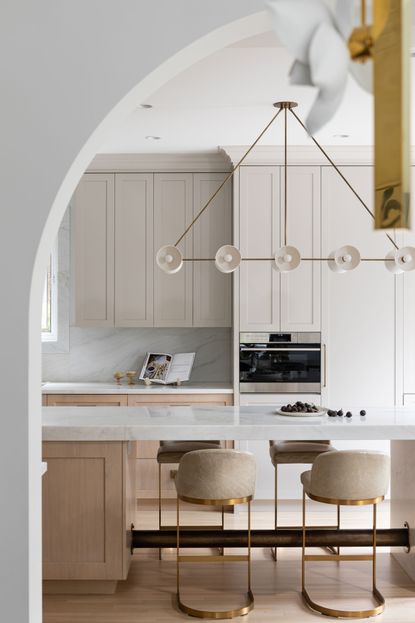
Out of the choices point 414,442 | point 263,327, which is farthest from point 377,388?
point 414,442

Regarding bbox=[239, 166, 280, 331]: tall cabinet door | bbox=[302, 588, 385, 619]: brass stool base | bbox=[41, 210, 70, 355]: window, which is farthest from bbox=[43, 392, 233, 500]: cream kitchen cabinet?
bbox=[302, 588, 385, 619]: brass stool base

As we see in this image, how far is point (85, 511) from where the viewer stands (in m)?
3.63

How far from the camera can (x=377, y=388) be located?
5293 millimetres

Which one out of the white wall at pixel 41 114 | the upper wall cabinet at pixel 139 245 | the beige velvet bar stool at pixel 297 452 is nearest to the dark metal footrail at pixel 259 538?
the beige velvet bar stool at pixel 297 452

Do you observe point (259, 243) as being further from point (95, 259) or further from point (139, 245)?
point (95, 259)

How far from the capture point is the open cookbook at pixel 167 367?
5.57 m

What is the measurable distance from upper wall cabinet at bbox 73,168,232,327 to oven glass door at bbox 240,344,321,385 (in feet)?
1.72

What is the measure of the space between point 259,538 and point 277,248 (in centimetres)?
225

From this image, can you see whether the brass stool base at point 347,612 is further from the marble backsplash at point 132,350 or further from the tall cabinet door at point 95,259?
the tall cabinet door at point 95,259

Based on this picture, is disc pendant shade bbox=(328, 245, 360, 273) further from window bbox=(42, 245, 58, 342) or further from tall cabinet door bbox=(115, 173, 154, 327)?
window bbox=(42, 245, 58, 342)

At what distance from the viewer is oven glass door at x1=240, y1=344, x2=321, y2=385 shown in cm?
528

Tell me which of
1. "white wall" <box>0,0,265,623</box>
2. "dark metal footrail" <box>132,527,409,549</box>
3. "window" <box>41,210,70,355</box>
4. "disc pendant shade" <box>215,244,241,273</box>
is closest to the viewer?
"white wall" <box>0,0,265,623</box>

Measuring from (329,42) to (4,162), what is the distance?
1339 mm

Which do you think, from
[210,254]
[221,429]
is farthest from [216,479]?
[210,254]
